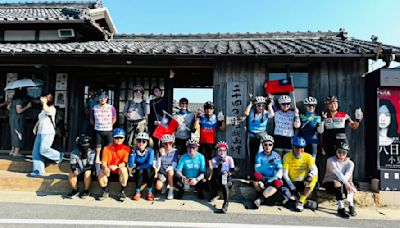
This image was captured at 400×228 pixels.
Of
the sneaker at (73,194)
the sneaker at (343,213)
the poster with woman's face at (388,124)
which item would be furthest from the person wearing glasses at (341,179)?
the sneaker at (73,194)

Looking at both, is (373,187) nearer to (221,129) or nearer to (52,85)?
(221,129)

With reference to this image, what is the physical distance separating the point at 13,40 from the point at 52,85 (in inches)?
102

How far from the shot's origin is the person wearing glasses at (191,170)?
544 cm

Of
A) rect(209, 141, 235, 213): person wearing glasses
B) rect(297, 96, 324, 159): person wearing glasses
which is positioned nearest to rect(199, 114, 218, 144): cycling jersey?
rect(209, 141, 235, 213): person wearing glasses

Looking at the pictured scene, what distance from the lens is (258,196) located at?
533cm

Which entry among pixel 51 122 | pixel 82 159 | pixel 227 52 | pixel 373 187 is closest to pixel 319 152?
pixel 373 187

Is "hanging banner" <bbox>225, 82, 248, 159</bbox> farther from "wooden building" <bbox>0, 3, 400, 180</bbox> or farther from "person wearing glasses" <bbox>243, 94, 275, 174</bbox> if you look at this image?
"person wearing glasses" <bbox>243, 94, 275, 174</bbox>

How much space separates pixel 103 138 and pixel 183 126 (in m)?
1.81

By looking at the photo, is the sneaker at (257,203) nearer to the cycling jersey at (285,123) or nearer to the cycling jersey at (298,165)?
the cycling jersey at (298,165)

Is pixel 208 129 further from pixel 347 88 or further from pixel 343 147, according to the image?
pixel 347 88

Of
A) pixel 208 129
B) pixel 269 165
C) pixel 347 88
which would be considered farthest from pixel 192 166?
pixel 347 88

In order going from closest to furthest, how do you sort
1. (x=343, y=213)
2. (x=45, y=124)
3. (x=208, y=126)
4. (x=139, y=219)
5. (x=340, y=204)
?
(x=139, y=219), (x=343, y=213), (x=340, y=204), (x=208, y=126), (x=45, y=124)

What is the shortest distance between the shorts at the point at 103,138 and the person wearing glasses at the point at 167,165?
1.25 meters

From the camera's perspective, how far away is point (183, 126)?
6.32 m
